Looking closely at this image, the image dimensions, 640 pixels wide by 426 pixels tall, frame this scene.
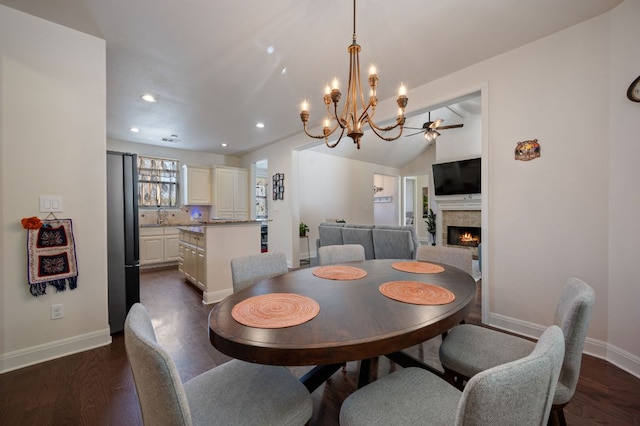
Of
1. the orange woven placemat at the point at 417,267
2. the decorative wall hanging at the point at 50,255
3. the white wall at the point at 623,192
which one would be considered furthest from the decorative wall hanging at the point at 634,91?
the decorative wall hanging at the point at 50,255

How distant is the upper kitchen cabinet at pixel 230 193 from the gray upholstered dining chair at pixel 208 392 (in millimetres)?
5507

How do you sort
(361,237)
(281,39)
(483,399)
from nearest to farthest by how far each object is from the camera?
(483,399) < (281,39) < (361,237)

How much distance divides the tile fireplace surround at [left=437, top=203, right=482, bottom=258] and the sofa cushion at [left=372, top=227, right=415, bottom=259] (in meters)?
2.94

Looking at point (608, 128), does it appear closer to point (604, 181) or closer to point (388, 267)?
point (604, 181)

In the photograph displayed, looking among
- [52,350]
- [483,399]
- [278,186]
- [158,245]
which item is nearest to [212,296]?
[52,350]

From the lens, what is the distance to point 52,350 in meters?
2.00

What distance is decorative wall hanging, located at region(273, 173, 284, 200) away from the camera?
5371mm

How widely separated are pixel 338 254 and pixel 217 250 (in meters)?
1.82

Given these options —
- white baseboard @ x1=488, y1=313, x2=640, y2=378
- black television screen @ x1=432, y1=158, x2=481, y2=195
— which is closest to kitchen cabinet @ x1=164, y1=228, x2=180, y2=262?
white baseboard @ x1=488, y1=313, x2=640, y2=378

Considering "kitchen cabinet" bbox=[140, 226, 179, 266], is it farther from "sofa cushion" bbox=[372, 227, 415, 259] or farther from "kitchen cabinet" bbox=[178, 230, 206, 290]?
"sofa cushion" bbox=[372, 227, 415, 259]

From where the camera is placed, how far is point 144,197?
18.7 feet

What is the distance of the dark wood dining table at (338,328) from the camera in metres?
0.83

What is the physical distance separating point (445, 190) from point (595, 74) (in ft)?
14.8

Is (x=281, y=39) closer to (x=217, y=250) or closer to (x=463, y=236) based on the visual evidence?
(x=217, y=250)
